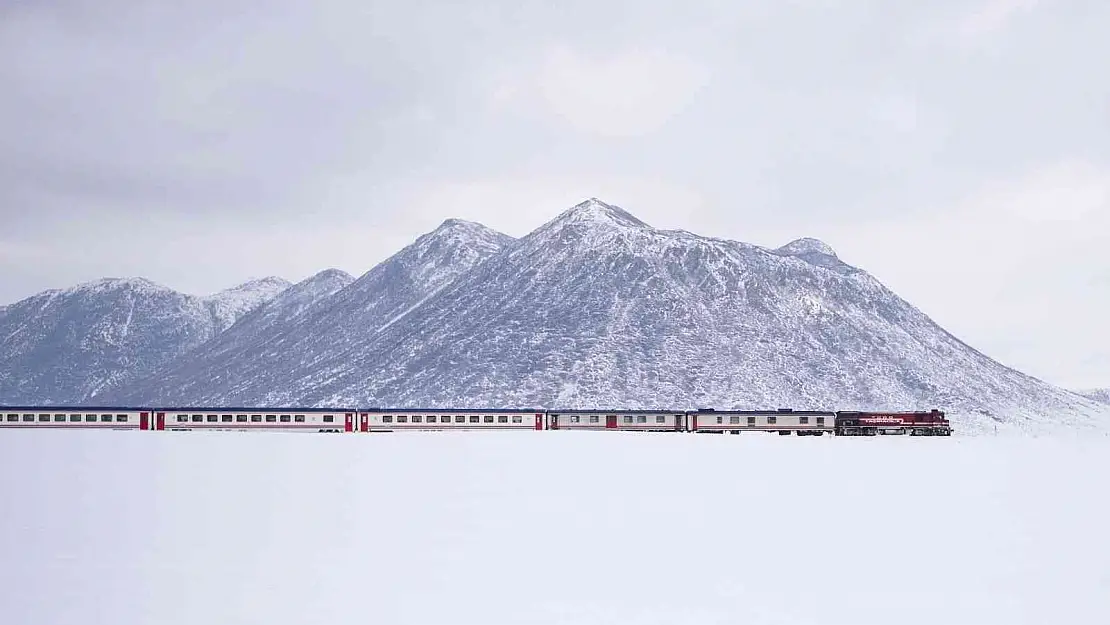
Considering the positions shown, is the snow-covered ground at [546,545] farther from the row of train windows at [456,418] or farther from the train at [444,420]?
the row of train windows at [456,418]

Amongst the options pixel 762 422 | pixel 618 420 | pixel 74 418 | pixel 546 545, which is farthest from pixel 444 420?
pixel 546 545

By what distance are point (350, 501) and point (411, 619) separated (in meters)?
30.9

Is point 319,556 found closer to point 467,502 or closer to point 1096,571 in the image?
point 467,502

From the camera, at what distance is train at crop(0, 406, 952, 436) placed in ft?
447

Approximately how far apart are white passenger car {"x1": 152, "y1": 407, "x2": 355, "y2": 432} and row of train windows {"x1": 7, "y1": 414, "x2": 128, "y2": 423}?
4515 millimetres

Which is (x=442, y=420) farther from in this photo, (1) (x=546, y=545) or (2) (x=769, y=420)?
(1) (x=546, y=545)

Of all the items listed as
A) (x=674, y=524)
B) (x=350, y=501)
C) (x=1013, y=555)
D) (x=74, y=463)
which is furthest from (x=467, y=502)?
(x=74, y=463)

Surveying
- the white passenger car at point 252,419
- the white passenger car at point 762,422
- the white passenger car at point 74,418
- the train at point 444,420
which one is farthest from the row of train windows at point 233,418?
the white passenger car at point 762,422

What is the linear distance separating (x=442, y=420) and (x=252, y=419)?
26.2 m

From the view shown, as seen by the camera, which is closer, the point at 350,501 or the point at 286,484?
the point at 350,501

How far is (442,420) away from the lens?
501 feet

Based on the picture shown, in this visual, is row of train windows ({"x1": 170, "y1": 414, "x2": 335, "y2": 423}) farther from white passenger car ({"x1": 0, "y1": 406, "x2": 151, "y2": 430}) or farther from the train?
white passenger car ({"x1": 0, "y1": 406, "x2": 151, "y2": 430})

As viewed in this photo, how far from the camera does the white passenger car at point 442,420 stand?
149625 mm

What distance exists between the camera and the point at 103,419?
137 metres
